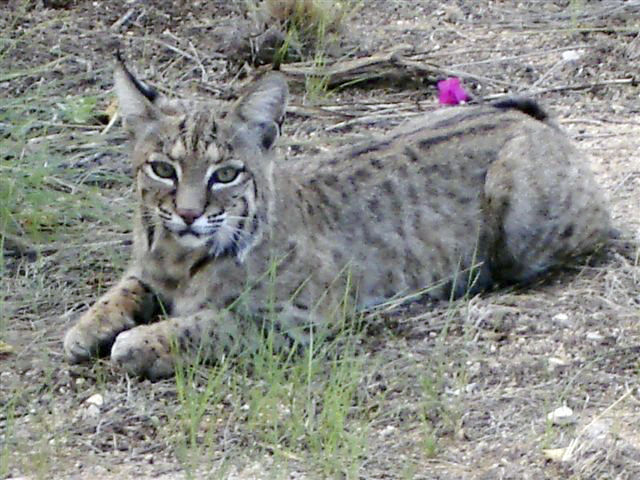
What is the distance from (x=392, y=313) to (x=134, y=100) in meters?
1.29

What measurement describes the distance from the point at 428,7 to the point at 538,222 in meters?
3.45

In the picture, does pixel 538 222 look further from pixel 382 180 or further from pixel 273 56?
pixel 273 56

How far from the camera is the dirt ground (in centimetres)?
459

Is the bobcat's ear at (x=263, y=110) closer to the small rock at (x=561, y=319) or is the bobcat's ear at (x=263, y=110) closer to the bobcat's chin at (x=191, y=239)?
the bobcat's chin at (x=191, y=239)

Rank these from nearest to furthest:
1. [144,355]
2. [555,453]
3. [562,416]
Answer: [555,453] → [562,416] → [144,355]

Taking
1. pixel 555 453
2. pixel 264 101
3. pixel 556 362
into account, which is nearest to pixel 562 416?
pixel 555 453

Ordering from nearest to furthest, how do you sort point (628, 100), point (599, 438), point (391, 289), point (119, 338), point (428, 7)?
point (599, 438) → point (119, 338) → point (391, 289) → point (628, 100) → point (428, 7)

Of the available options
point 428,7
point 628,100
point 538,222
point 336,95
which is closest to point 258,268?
point 538,222

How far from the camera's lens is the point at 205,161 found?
5344 mm

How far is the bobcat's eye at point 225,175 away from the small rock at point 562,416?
1.44 meters

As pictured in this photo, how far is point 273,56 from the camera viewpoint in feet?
27.0

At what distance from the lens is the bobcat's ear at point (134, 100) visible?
5508 mm

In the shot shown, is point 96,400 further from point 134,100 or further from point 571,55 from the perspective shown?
point 571,55

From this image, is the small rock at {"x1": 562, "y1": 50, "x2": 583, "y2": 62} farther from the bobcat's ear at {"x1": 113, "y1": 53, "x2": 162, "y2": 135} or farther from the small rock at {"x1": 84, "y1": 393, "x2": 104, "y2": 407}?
the small rock at {"x1": 84, "y1": 393, "x2": 104, "y2": 407}
